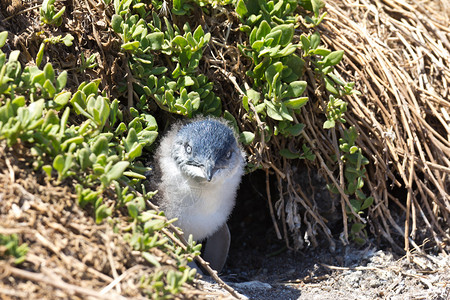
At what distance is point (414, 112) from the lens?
452 centimetres

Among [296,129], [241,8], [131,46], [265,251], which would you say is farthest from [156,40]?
[265,251]

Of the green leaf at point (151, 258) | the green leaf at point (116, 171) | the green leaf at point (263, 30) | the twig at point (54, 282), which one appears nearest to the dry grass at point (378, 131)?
the green leaf at point (263, 30)

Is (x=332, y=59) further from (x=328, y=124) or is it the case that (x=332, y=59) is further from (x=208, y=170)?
(x=208, y=170)

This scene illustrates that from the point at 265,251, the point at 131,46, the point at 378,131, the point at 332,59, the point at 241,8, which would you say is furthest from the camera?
the point at 265,251

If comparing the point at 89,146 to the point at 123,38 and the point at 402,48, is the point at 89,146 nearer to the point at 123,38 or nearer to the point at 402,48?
the point at 123,38

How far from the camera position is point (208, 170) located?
3854mm

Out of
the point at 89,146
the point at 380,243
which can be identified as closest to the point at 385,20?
the point at 380,243

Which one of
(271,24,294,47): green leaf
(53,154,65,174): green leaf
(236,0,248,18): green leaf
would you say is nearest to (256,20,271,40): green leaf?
(271,24,294,47): green leaf

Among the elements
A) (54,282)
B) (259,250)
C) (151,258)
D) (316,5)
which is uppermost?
(316,5)

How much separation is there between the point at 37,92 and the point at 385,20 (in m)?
3.37

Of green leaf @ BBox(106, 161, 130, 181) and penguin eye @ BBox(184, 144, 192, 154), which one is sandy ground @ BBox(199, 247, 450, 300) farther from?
green leaf @ BBox(106, 161, 130, 181)

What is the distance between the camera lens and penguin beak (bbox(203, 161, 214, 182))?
3.82 metres

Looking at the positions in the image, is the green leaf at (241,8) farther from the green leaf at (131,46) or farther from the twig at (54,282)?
the twig at (54,282)

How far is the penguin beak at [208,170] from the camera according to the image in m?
3.82
